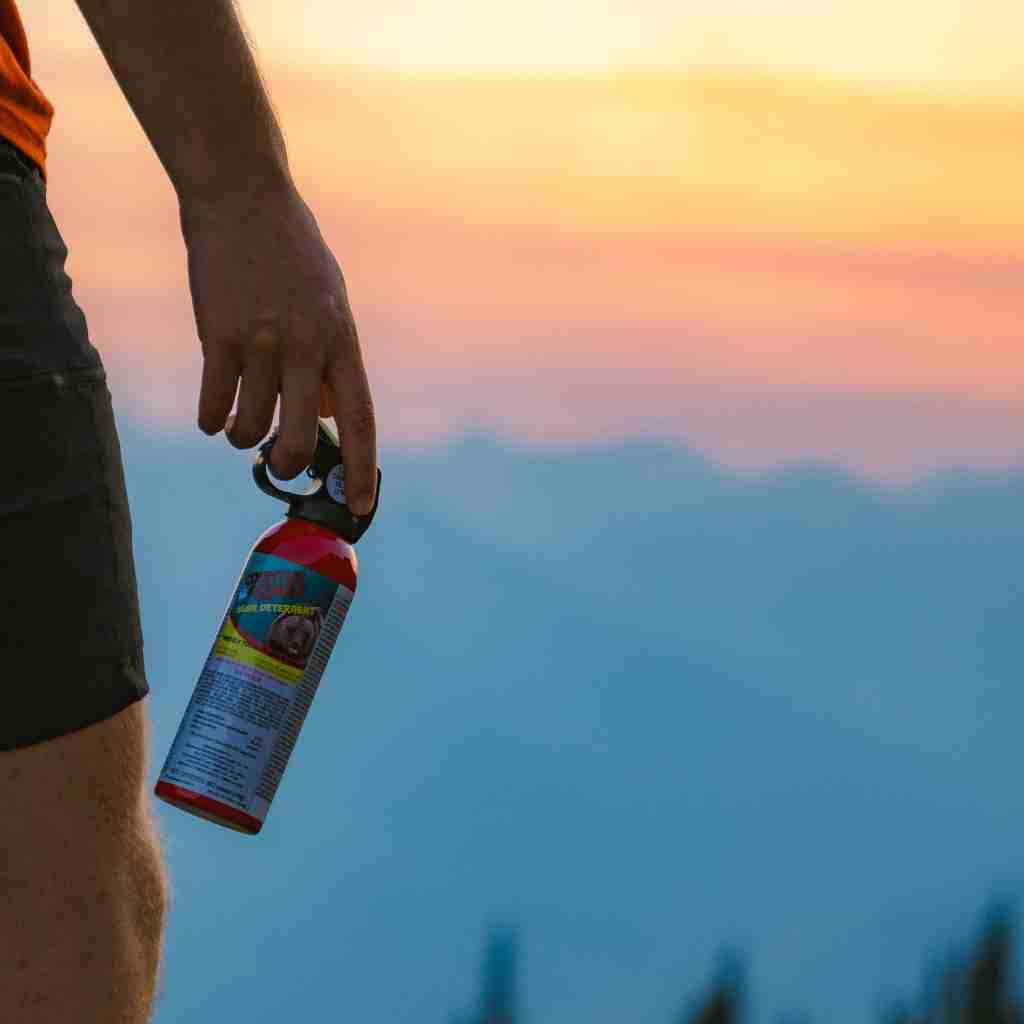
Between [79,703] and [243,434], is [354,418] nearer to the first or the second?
[243,434]

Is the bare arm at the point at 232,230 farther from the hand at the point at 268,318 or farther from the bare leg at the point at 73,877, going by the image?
the bare leg at the point at 73,877

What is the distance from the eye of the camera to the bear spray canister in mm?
1419

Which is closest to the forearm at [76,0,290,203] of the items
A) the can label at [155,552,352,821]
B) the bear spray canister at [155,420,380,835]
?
the bear spray canister at [155,420,380,835]

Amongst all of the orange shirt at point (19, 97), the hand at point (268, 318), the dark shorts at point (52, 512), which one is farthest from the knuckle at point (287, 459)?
the orange shirt at point (19, 97)

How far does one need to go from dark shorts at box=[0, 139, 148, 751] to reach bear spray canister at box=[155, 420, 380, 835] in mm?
153

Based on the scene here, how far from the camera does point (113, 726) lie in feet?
4.17

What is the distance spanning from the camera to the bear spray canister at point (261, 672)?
1.42m

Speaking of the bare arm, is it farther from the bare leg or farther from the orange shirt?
the bare leg

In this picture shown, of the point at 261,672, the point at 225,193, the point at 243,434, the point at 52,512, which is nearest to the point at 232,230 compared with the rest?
the point at 225,193

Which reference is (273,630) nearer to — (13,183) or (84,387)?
(84,387)

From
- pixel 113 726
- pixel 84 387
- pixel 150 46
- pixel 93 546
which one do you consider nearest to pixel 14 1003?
pixel 113 726

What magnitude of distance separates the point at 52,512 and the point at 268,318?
22 cm

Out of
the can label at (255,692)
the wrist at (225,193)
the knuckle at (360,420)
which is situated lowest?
the can label at (255,692)

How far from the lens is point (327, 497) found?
5.12ft
